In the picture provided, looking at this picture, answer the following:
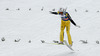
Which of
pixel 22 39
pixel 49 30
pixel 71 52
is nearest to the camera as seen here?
pixel 71 52

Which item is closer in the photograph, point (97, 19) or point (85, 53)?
point (85, 53)

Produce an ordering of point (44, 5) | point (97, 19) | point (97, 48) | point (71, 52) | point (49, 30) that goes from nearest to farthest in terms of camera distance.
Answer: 1. point (71, 52)
2. point (97, 48)
3. point (49, 30)
4. point (97, 19)
5. point (44, 5)

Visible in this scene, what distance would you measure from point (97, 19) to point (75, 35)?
4.08m

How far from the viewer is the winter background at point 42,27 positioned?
10.9 meters

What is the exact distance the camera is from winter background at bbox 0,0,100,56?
429 inches

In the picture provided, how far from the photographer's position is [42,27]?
16828mm

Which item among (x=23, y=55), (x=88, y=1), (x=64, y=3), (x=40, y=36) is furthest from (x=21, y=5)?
(x=23, y=55)

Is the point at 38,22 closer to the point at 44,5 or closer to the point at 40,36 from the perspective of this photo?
the point at 40,36

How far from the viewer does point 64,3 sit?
78.7ft

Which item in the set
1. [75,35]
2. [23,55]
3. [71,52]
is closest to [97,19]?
[75,35]

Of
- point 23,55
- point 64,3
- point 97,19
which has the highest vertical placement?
point 64,3

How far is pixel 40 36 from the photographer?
14.8 m

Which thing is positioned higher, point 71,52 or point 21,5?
point 21,5

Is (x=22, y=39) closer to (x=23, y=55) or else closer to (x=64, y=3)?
(x=23, y=55)
